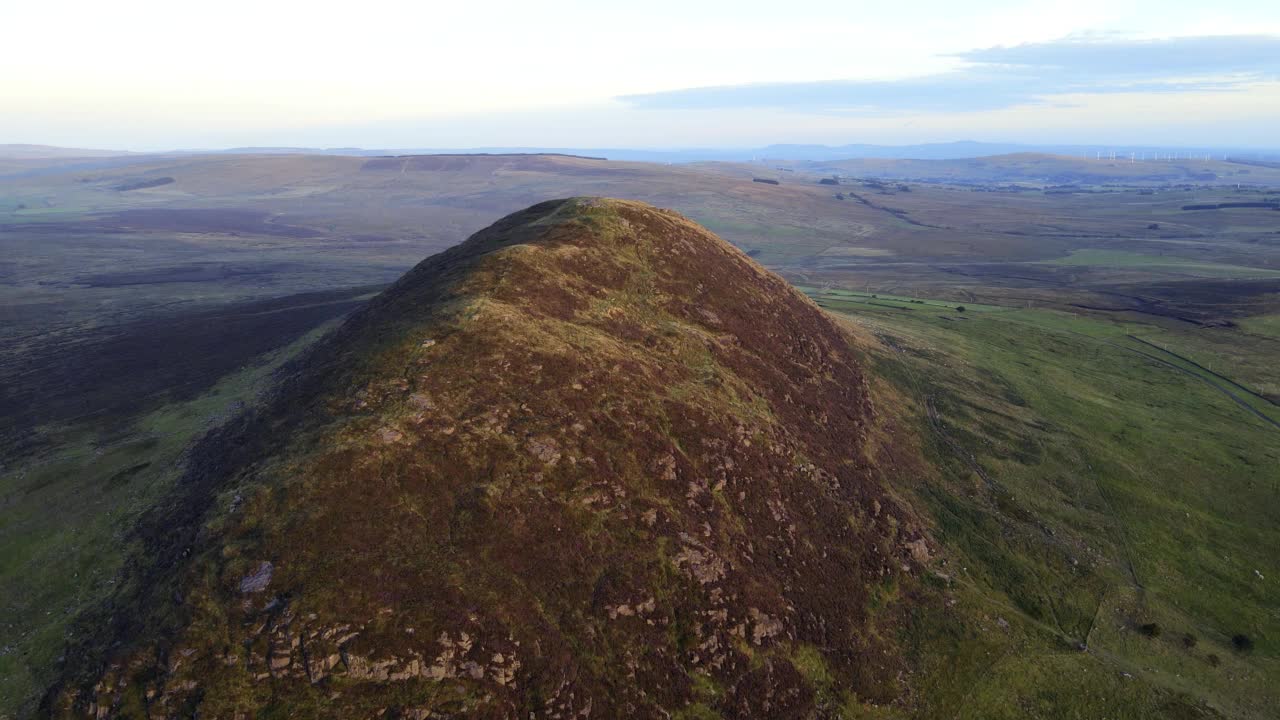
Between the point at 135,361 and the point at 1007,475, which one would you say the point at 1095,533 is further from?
the point at 135,361

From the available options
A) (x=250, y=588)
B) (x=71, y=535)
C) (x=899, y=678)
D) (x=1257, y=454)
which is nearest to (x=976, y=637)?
(x=899, y=678)

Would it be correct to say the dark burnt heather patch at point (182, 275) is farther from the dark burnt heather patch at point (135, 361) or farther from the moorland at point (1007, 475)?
the dark burnt heather patch at point (135, 361)

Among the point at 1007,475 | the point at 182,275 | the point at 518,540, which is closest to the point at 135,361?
the point at 518,540

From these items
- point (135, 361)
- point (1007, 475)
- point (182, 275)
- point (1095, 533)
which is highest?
point (182, 275)

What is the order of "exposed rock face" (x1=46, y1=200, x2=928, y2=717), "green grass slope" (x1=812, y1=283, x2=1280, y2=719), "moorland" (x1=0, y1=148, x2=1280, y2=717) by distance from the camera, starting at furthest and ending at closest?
"green grass slope" (x1=812, y1=283, x2=1280, y2=719) → "moorland" (x1=0, y1=148, x2=1280, y2=717) → "exposed rock face" (x1=46, y1=200, x2=928, y2=717)

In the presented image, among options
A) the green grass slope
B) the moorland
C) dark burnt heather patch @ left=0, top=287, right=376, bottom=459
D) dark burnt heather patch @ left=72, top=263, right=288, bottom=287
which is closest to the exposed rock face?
the moorland

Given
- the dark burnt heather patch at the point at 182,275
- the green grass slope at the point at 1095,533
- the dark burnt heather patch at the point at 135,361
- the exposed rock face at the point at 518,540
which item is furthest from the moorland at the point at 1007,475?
the dark burnt heather patch at the point at 182,275

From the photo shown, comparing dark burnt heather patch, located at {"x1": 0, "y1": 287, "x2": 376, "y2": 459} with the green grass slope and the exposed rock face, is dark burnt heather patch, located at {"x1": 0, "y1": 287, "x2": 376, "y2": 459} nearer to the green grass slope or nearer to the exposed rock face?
the exposed rock face

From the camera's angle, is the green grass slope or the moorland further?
the green grass slope
